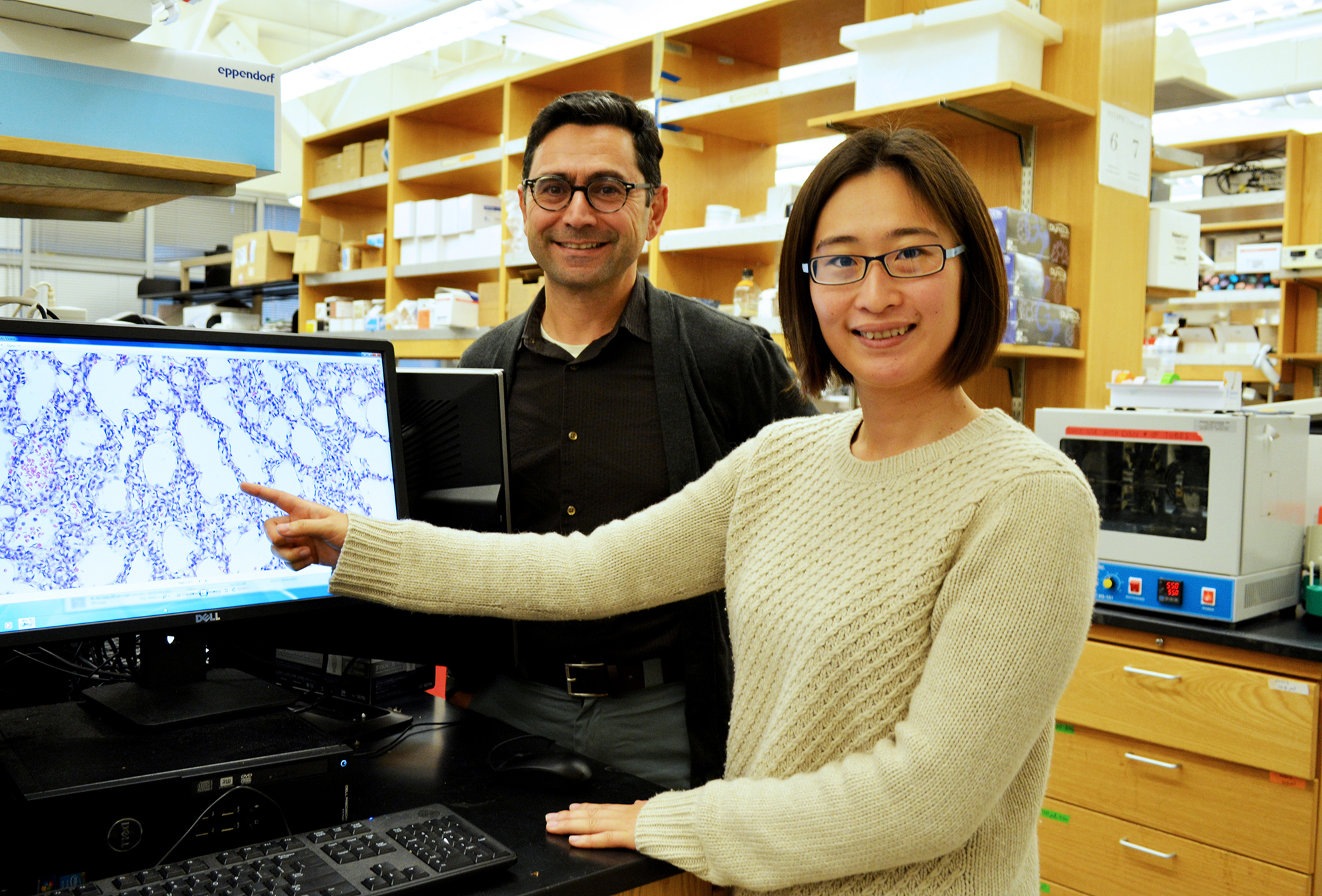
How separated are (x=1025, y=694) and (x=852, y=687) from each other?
0.17 meters

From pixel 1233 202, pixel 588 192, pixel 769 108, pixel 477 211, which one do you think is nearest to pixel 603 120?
pixel 588 192

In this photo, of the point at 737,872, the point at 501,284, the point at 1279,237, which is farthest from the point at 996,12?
the point at 1279,237

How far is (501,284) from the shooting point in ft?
15.6

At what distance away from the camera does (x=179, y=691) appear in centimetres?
119

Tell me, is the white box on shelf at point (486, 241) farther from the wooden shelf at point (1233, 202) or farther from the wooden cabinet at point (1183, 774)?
the wooden cabinet at point (1183, 774)

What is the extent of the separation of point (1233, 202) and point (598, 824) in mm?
4871

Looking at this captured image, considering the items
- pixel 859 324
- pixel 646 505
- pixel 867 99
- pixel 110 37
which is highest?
pixel 867 99

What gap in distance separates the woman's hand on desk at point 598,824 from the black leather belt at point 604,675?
1.48 feet

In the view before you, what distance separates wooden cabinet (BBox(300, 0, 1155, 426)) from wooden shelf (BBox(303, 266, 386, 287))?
0.21 metres

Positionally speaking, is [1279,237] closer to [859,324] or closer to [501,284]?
[501,284]

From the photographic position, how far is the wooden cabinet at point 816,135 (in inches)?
112

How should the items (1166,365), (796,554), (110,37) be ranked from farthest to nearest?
(1166,365) < (110,37) < (796,554)

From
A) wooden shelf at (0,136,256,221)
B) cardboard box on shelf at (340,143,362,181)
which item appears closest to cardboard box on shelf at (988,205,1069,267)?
wooden shelf at (0,136,256,221)

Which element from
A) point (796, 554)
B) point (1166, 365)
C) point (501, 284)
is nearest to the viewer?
point (796, 554)
